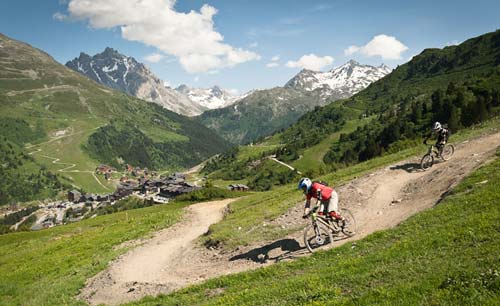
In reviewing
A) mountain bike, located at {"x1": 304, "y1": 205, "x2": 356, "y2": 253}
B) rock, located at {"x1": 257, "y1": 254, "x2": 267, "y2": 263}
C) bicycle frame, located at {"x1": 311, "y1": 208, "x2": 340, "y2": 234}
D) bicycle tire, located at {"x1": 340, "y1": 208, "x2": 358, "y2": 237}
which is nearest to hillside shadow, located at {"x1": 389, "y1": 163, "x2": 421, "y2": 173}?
bicycle tire, located at {"x1": 340, "y1": 208, "x2": 358, "y2": 237}

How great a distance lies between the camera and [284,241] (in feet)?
77.8

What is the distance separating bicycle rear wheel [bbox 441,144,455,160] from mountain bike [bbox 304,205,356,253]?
15.9 m

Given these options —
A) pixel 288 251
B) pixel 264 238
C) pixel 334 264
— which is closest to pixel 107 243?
pixel 264 238

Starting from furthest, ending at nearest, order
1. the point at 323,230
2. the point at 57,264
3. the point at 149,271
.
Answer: the point at 57,264 → the point at 149,271 → the point at 323,230

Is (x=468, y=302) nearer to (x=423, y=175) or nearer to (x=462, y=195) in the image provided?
(x=462, y=195)

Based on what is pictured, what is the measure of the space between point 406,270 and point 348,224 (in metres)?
8.93

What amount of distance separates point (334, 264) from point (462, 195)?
895 cm

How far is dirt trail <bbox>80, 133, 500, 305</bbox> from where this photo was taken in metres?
22.5

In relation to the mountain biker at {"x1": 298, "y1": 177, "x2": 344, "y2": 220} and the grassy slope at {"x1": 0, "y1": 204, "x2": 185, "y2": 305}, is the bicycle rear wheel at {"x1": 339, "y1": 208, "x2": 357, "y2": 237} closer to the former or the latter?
the mountain biker at {"x1": 298, "y1": 177, "x2": 344, "y2": 220}

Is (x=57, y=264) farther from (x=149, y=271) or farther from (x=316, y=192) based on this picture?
(x=316, y=192)

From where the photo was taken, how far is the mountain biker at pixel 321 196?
68.3 feet

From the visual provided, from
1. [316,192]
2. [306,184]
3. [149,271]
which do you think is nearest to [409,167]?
[316,192]

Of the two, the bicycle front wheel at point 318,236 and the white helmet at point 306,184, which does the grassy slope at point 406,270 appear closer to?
the bicycle front wheel at point 318,236

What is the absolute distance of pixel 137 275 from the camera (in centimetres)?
2645
